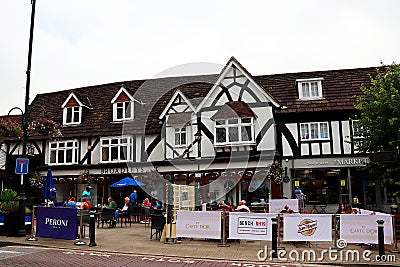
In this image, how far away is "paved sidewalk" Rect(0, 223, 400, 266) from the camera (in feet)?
34.1

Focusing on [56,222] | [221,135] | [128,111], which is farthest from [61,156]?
[56,222]

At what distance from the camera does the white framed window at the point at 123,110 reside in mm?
25750

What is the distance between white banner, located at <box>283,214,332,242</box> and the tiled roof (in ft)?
35.9

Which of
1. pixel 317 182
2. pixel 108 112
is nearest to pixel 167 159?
pixel 108 112

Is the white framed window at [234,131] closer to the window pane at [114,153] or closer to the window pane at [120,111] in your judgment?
the window pane at [114,153]

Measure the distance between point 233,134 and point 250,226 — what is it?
10.5m

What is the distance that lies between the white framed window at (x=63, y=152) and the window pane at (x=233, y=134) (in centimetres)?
1060

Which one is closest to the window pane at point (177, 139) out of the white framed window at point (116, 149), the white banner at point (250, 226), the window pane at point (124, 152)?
the white framed window at point (116, 149)

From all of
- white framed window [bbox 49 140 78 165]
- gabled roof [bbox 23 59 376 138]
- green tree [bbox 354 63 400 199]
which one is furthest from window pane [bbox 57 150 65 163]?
green tree [bbox 354 63 400 199]

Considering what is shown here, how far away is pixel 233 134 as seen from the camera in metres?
22.0

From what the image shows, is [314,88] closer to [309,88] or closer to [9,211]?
[309,88]

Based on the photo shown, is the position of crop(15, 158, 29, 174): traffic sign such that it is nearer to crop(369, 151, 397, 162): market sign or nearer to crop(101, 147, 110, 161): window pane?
crop(101, 147, 110, 161): window pane

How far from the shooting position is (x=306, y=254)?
1086 cm

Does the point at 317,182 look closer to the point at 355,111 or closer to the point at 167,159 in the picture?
the point at 355,111
